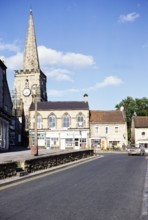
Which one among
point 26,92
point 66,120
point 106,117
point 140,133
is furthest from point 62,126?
point 26,92

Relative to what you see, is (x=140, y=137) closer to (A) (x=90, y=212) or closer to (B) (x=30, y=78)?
(B) (x=30, y=78)

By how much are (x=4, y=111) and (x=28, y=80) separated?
42.5 meters

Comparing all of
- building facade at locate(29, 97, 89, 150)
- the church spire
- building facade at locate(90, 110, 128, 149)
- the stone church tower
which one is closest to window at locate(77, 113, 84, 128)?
building facade at locate(29, 97, 89, 150)

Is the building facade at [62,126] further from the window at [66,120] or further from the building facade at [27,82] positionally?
the building facade at [27,82]

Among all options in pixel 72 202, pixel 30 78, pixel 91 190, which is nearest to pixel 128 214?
pixel 72 202

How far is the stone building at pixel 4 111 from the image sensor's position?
139ft

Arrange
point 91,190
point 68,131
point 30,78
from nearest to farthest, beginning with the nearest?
point 91,190, point 68,131, point 30,78

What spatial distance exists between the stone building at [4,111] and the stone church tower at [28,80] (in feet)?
85.4

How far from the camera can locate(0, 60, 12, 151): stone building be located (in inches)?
1665

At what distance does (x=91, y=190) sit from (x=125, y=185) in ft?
6.52

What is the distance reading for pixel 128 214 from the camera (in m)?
8.09

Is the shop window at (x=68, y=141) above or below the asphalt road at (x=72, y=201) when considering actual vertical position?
above

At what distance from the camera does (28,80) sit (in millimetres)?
88312

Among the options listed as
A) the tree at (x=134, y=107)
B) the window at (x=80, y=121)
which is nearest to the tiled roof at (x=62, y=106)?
the window at (x=80, y=121)
